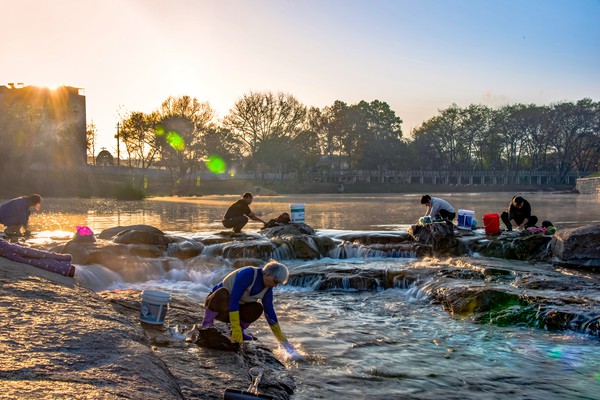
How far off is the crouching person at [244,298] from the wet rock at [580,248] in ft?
29.8

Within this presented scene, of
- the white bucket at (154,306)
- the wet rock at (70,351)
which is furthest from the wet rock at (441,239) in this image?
the wet rock at (70,351)

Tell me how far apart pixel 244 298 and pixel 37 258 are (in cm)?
311

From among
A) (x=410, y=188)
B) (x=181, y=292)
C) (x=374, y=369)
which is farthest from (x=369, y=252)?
(x=410, y=188)

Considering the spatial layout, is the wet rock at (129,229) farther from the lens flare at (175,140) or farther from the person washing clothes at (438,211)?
the lens flare at (175,140)

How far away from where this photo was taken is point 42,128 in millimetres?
56406

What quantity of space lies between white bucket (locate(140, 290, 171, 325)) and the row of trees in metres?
62.7

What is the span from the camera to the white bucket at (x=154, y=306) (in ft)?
20.9

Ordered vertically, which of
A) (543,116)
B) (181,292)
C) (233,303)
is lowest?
(181,292)

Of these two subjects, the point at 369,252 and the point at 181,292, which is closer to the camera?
the point at 181,292

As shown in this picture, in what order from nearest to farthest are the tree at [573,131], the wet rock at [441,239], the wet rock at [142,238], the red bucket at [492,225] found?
the wet rock at [142,238]
the wet rock at [441,239]
the red bucket at [492,225]
the tree at [573,131]

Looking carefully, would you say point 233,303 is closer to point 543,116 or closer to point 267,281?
point 267,281

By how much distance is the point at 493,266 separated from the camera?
12211 millimetres

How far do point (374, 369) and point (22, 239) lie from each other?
496 inches

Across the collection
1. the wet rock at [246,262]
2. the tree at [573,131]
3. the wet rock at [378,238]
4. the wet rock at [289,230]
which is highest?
the tree at [573,131]
